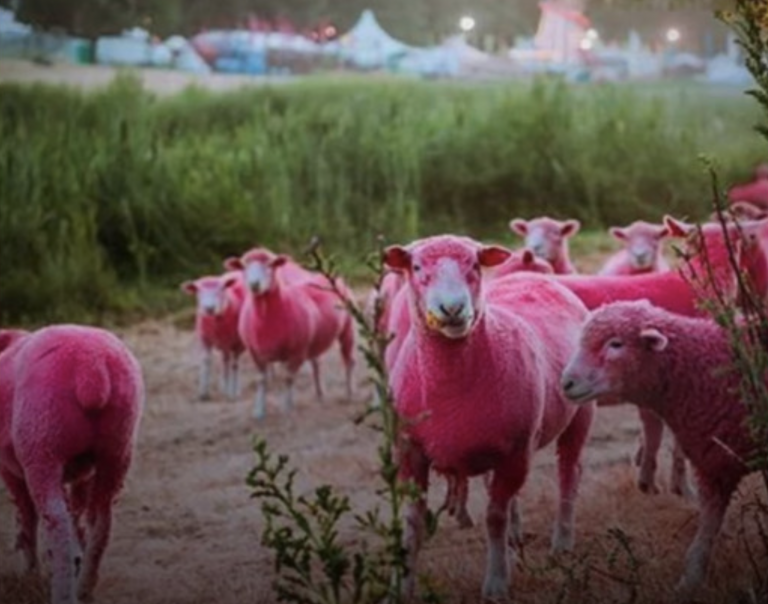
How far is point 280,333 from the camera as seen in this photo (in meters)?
5.67

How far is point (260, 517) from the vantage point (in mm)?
3664

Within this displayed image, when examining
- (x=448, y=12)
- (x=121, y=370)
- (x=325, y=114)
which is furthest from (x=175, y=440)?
(x=448, y=12)

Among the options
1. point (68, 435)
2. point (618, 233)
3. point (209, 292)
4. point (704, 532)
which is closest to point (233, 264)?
point (209, 292)

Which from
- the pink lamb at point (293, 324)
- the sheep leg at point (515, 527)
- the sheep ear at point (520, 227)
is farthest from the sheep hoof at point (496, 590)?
the pink lamb at point (293, 324)

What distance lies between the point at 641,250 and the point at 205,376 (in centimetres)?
146

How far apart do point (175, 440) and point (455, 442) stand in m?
1.26

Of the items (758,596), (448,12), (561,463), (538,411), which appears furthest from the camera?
(448,12)

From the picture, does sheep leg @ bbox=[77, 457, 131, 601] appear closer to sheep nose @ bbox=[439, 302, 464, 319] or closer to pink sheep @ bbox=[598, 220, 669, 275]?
sheep nose @ bbox=[439, 302, 464, 319]

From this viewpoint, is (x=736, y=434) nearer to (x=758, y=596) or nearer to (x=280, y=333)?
(x=758, y=596)

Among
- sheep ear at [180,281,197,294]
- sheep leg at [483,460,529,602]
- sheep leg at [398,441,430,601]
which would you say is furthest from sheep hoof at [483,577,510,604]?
sheep ear at [180,281,197,294]

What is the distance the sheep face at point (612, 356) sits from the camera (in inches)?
121

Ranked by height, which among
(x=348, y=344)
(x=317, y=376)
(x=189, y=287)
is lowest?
(x=317, y=376)

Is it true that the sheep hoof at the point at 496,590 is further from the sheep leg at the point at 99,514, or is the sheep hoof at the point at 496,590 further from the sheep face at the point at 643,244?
the sheep face at the point at 643,244

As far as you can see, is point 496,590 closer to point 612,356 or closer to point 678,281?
point 612,356
